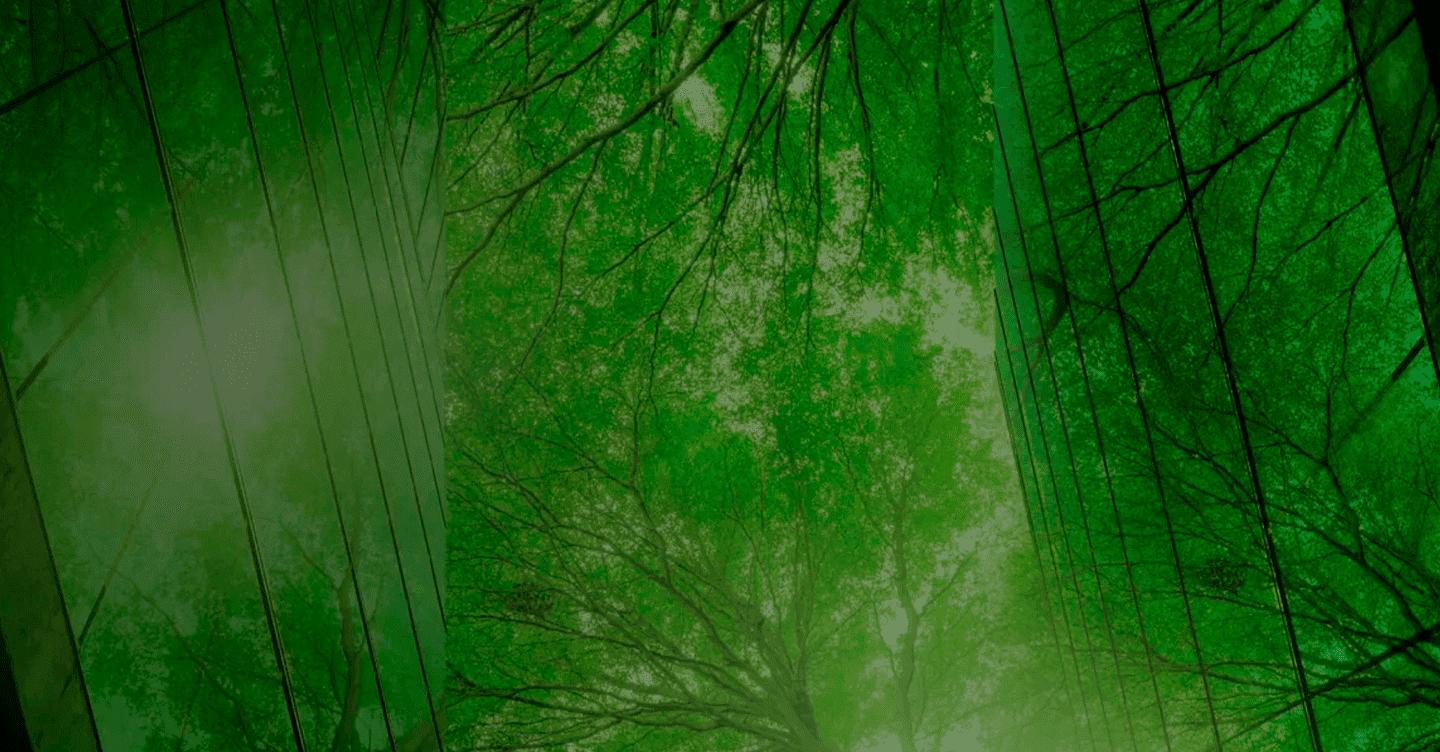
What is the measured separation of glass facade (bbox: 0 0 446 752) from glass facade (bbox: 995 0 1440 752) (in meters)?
1.34

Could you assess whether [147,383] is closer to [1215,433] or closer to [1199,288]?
[1215,433]

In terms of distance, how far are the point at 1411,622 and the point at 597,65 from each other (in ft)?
16.6

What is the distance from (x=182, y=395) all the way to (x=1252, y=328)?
9.08 feet

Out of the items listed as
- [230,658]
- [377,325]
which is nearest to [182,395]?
[230,658]

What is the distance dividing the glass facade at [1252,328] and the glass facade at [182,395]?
134 centimetres

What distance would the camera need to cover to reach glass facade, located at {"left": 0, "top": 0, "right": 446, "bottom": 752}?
79 centimetres

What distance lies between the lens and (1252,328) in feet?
9.07

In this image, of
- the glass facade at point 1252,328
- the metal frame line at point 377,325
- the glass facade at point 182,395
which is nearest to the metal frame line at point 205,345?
the glass facade at point 182,395

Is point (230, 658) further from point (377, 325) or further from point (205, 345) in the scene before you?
point (377, 325)

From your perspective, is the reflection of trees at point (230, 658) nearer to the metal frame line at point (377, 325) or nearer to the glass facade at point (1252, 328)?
the metal frame line at point (377, 325)

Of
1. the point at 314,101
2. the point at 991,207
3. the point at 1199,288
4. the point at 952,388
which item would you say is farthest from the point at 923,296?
the point at 314,101

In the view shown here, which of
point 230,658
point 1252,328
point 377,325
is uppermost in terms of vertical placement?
point 377,325

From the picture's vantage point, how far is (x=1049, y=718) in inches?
278

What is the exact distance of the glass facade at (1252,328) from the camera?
1882mm
